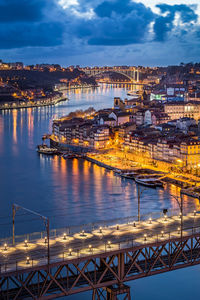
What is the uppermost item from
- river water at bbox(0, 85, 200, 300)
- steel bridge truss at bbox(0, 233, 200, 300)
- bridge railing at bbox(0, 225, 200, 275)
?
bridge railing at bbox(0, 225, 200, 275)

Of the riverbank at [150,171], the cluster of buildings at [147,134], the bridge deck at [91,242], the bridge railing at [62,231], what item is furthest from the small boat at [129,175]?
the bridge deck at [91,242]

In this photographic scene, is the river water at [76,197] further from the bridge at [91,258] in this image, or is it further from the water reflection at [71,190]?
the bridge at [91,258]

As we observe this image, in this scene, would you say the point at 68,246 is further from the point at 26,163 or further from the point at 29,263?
the point at 26,163

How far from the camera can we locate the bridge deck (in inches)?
219

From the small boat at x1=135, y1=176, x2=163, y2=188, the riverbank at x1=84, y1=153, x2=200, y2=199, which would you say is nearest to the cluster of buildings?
the riverbank at x1=84, y1=153, x2=200, y2=199

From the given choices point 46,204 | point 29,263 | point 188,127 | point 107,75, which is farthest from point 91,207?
point 107,75

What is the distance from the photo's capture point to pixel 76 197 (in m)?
12.5

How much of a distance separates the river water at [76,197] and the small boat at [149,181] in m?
0.23

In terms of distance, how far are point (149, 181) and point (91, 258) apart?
8439mm

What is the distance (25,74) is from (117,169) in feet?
196

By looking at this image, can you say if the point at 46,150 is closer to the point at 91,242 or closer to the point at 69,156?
the point at 69,156

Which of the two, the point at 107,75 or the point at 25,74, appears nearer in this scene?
the point at 25,74

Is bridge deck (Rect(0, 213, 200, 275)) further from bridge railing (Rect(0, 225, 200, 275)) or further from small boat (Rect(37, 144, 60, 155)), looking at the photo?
small boat (Rect(37, 144, 60, 155))

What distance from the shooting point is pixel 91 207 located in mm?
11461
